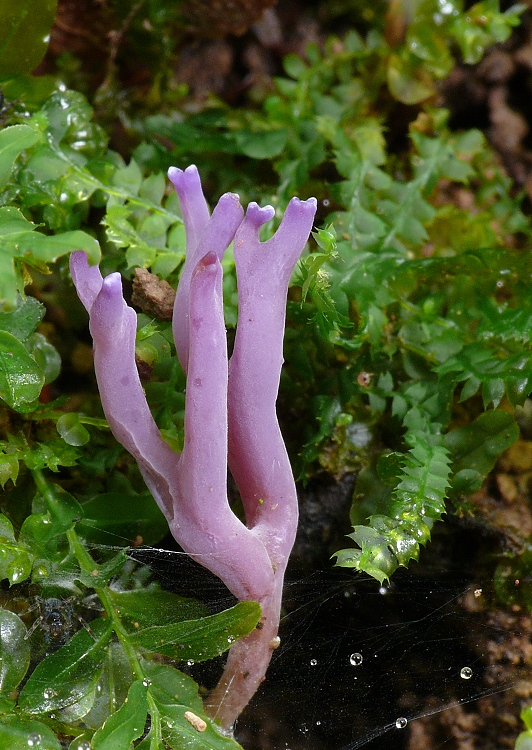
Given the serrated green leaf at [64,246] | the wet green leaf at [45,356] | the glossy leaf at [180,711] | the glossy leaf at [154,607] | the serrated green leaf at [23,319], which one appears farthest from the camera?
the wet green leaf at [45,356]

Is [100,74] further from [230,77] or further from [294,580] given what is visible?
[294,580]

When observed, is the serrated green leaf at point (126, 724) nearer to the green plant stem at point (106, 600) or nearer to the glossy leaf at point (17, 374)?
the green plant stem at point (106, 600)

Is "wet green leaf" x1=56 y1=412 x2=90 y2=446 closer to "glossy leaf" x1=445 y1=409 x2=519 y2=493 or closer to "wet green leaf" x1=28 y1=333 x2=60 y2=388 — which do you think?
"wet green leaf" x1=28 y1=333 x2=60 y2=388

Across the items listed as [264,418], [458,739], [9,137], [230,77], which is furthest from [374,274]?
[230,77]

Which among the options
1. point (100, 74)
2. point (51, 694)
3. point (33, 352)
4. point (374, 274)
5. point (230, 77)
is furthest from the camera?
point (230, 77)

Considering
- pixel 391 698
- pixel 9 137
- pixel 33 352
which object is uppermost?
pixel 9 137

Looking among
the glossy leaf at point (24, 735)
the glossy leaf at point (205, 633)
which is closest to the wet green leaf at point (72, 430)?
the glossy leaf at point (205, 633)
